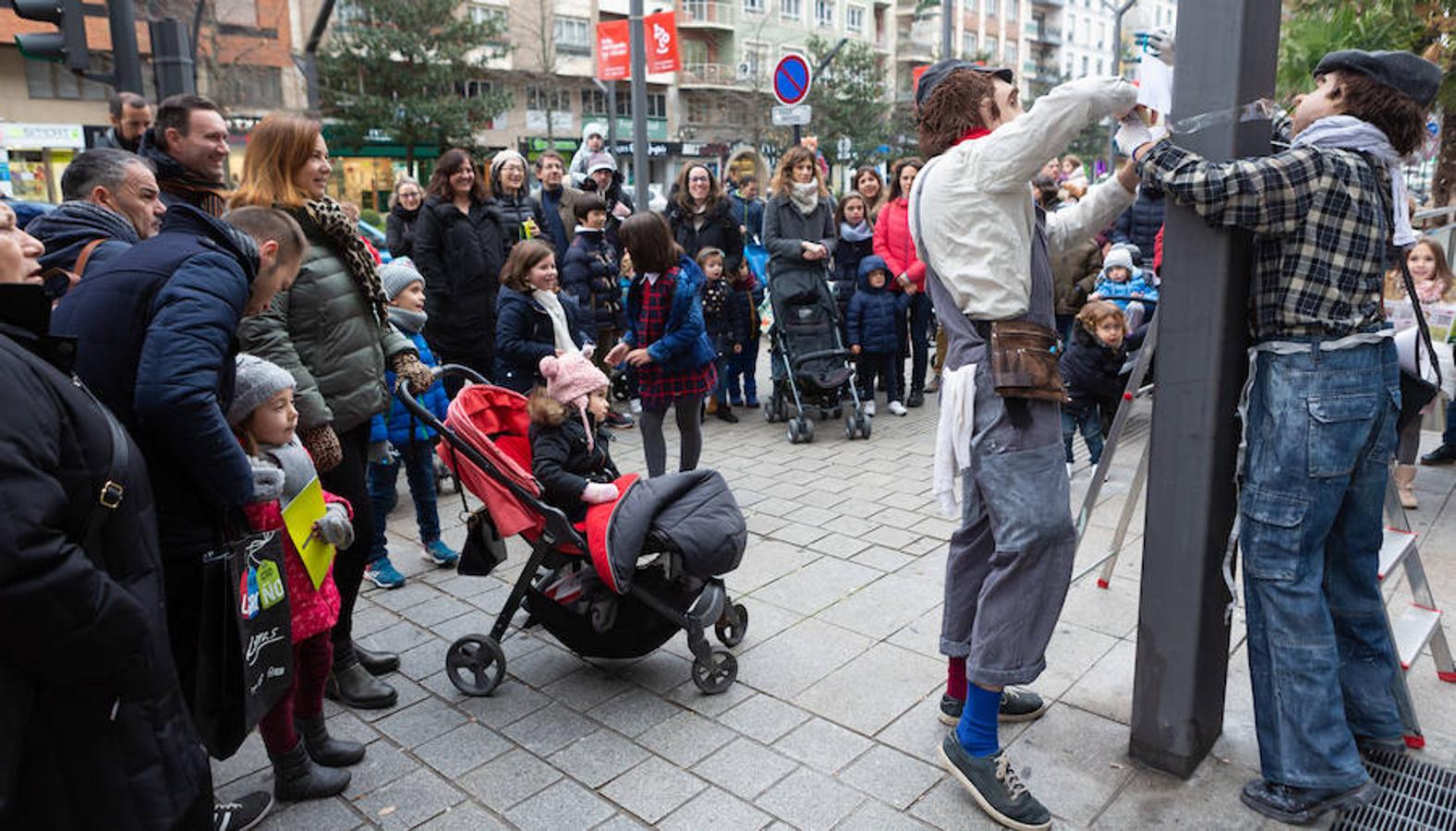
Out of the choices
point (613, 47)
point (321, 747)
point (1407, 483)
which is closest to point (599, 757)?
point (321, 747)

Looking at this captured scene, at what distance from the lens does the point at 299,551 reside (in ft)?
10.4

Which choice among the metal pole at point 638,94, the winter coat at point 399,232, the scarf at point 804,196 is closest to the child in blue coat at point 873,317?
the scarf at point 804,196

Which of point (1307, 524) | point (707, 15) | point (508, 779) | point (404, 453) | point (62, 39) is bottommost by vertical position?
point (508, 779)

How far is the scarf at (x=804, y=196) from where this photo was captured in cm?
837

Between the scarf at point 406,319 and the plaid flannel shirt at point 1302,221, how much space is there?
3.50 m

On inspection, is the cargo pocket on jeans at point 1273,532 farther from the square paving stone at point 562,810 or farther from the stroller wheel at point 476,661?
the stroller wheel at point 476,661

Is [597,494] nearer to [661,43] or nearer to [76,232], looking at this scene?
[76,232]

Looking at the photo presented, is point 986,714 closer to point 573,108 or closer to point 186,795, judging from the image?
point 186,795

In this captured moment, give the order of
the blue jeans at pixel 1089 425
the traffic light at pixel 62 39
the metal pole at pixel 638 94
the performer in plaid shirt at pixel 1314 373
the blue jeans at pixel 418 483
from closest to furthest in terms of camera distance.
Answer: the performer in plaid shirt at pixel 1314 373 → the blue jeans at pixel 418 483 → the blue jeans at pixel 1089 425 → the traffic light at pixel 62 39 → the metal pole at pixel 638 94

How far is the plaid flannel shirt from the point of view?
2.74 meters

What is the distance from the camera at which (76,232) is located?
3529 mm

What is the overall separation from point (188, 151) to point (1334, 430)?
142 inches

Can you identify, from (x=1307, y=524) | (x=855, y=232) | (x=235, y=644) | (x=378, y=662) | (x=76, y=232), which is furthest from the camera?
(x=855, y=232)

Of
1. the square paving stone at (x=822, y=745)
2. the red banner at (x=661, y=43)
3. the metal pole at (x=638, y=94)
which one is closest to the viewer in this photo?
the square paving stone at (x=822, y=745)
